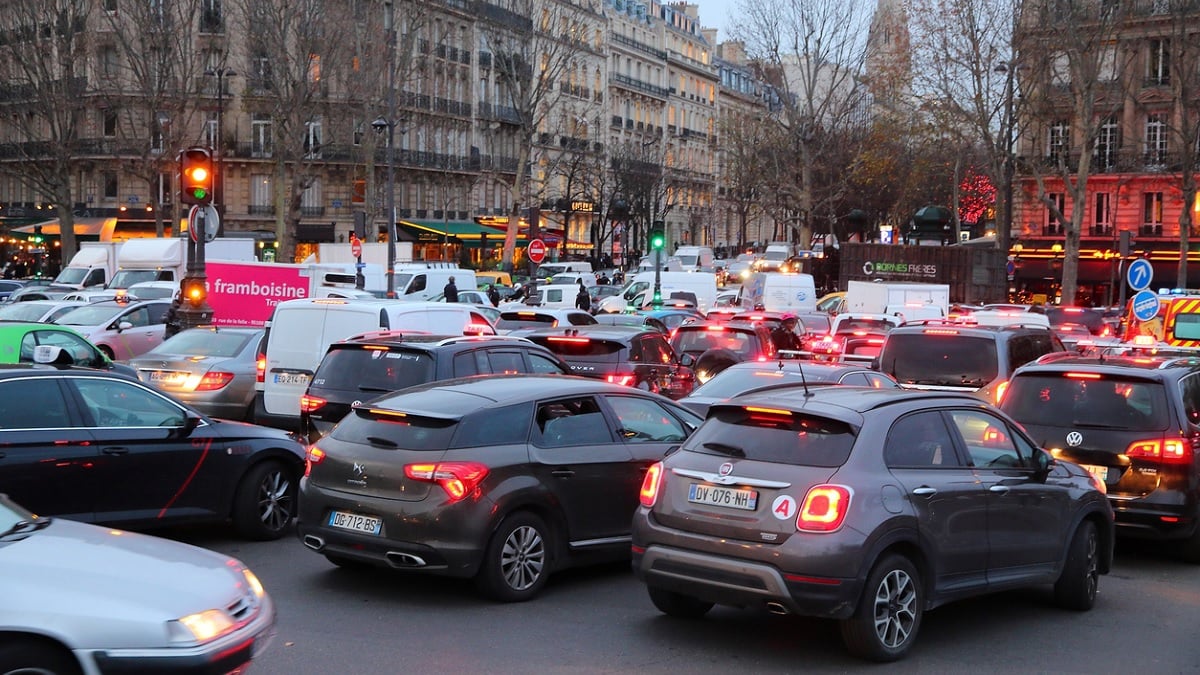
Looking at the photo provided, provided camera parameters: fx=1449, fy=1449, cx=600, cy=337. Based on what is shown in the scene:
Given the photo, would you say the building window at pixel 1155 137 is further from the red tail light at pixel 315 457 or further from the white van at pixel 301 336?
the red tail light at pixel 315 457

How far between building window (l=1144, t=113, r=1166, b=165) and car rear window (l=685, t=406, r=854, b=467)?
58.6 m

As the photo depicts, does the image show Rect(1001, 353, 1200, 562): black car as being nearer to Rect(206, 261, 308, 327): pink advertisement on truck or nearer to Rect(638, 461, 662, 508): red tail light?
Rect(638, 461, 662, 508): red tail light

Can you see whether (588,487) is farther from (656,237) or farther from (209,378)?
(656,237)

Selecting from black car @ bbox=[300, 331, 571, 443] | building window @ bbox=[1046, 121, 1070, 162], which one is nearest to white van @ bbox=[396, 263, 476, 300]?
black car @ bbox=[300, 331, 571, 443]

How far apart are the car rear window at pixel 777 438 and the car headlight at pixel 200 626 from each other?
322cm

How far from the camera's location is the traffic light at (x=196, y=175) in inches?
790

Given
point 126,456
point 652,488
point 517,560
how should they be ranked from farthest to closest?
point 126,456, point 517,560, point 652,488

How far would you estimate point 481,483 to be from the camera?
9.00 m

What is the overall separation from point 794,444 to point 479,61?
7499cm

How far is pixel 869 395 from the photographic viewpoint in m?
8.62

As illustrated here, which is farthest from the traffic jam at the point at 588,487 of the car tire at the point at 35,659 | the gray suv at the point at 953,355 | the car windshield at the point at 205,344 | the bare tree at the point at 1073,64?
the bare tree at the point at 1073,64

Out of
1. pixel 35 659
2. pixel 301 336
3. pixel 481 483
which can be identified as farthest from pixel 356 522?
pixel 301 336

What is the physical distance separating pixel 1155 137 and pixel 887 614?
6067cm

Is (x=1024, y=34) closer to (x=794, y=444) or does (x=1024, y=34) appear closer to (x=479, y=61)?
(x=479, y=61)
